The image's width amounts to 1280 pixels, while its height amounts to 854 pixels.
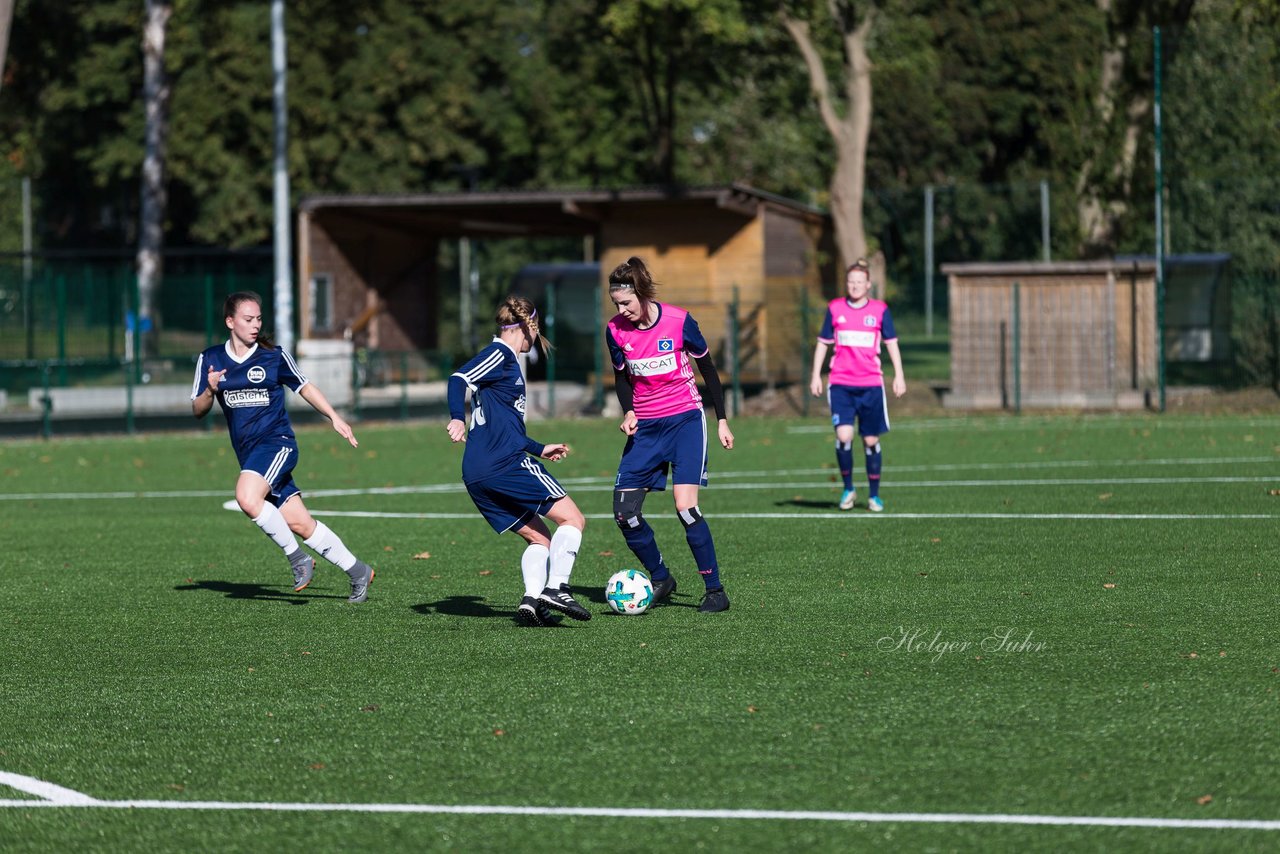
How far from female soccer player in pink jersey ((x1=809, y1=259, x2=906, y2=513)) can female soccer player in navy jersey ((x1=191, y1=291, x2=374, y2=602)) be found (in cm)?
576

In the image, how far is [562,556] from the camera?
912 cm

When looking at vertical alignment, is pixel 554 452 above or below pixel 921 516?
above

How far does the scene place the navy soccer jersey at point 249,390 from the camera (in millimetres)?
10273

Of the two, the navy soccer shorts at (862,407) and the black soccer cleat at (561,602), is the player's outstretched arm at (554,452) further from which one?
the navy soccer shorts at (862,407)

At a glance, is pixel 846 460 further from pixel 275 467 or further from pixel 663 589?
pixel 275 467

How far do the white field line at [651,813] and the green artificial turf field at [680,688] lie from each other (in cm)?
2

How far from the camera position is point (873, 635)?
8.68 m

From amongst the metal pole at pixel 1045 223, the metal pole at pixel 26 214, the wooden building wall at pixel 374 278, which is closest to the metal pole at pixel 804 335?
the wooden building wall at pixel 374 278

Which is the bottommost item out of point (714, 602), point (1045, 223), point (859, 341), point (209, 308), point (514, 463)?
point (714, 602)

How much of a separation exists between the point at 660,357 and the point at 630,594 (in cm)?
128

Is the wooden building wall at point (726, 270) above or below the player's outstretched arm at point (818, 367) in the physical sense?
above

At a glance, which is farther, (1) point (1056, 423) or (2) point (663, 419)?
(1) point (1056, 423)

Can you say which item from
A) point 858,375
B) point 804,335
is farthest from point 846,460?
point 804,335

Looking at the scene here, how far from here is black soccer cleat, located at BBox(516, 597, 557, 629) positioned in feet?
29.7
